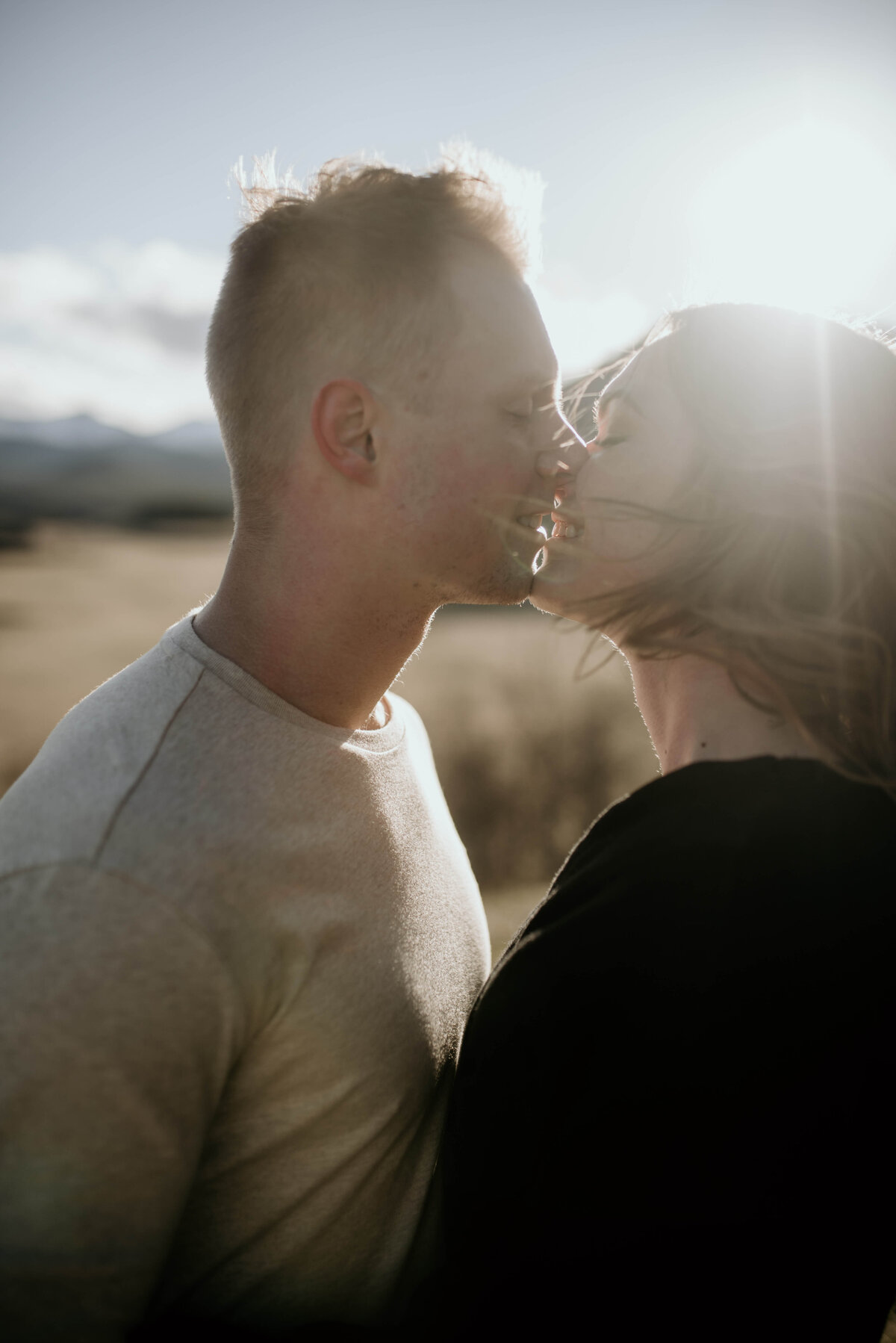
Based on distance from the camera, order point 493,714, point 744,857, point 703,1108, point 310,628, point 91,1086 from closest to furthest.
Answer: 1. point 91,1086
2. point 703,1108
3. point 744,857
4. point 310,628
5. point 493,714

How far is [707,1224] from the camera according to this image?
144 centimetres

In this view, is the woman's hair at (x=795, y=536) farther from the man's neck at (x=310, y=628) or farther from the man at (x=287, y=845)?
the man's neck at (x=310, y=628)

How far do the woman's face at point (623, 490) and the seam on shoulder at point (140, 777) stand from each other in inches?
40.1

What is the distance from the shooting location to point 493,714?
35.3 feet

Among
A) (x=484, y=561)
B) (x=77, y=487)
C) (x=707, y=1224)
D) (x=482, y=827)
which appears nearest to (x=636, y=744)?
(x=482, y=827)

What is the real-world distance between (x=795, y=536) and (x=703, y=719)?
0.47 metres

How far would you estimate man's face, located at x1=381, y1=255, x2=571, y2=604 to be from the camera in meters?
2.11

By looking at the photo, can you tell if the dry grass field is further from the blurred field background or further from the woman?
the woman

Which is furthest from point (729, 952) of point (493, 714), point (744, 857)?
point (493, 714)

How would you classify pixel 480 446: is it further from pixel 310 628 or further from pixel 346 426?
pixel 310 628

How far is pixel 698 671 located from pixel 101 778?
1.36m

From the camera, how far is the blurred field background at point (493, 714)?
29.1 feet

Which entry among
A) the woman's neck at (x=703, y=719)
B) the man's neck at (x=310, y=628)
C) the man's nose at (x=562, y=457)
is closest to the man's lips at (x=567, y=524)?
the man's nose at (x=562, y=457)

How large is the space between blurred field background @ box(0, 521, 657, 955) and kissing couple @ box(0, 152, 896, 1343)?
521mm
